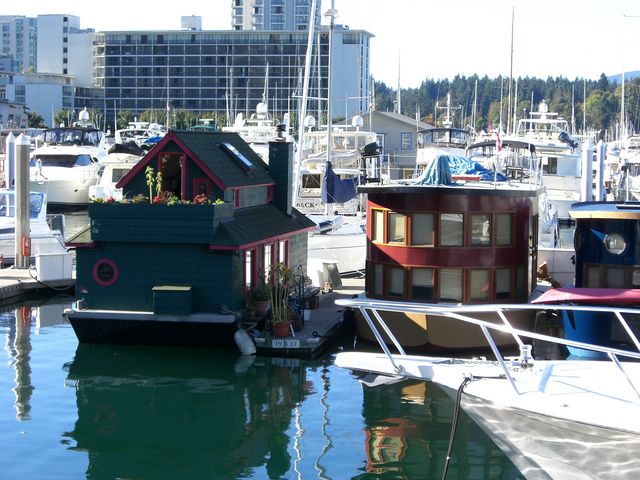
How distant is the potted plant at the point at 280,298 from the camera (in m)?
22.0

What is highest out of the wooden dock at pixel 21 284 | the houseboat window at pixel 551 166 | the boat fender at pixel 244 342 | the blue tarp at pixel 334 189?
the houseboat window at pixel 551 166

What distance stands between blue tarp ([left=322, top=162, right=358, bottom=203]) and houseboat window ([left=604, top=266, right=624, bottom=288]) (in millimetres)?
12106

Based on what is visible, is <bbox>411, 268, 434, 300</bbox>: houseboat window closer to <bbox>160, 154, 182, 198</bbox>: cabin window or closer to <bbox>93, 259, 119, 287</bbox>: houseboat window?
<bbox>160, 154, 182, 198</bbox>: cabin window

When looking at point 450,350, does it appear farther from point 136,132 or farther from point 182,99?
point 182,99

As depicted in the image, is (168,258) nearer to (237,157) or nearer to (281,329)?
(281,329)

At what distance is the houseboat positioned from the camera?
2139 centimetres

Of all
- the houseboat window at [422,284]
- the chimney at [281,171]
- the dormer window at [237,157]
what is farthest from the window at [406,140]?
the houseboat window at [422,284]

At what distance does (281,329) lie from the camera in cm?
2197

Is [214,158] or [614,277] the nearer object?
[614,277]

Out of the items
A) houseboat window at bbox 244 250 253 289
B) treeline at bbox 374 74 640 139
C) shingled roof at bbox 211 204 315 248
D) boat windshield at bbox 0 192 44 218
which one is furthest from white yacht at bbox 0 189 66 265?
treeline at bbox 374 74 640 139

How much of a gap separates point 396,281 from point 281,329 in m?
2.54

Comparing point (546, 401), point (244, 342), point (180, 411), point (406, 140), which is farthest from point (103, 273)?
point (406, 140)

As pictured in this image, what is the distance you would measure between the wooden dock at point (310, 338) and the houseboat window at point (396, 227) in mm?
2427

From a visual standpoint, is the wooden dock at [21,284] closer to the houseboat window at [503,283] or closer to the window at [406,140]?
the houseboat window at [503,283]
